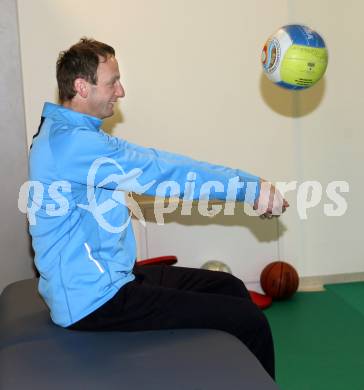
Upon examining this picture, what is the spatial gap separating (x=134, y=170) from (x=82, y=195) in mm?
201

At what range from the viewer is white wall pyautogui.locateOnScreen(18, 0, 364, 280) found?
3.28 meters

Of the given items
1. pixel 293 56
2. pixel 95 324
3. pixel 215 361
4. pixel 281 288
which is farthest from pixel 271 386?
pixel 281 288

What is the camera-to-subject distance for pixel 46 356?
69.6 inches

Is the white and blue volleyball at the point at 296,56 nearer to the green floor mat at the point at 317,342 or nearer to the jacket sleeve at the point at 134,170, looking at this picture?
the jacket sleeve at the point at 134,170

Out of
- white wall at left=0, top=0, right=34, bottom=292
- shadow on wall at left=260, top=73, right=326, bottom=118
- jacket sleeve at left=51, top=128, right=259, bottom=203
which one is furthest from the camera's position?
shadow on wall at left=260, top=73, right=326, bottom=118

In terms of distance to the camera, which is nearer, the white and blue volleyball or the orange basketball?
the white and blue volleyball

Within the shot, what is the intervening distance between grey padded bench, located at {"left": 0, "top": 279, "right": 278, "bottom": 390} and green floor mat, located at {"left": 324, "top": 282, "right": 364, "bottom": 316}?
177cm

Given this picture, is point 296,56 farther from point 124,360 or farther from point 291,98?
point 124,360

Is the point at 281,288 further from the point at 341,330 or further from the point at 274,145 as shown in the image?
the point at 274,145

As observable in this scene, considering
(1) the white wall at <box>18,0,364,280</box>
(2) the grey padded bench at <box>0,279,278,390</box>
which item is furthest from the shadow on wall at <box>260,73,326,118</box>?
(2) the grey padded bench at <box>0,279,278,390</box>

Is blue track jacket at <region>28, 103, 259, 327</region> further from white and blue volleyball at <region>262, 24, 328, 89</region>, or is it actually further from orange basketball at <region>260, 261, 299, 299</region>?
orange basketball at <region>260, 261, 299, 299</region>

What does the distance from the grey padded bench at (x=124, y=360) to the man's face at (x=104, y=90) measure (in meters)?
0.79

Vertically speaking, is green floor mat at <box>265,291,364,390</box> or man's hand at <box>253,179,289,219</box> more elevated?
man's hand at <box>253,179,289,219</box>

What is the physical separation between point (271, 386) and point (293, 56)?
1560mm
